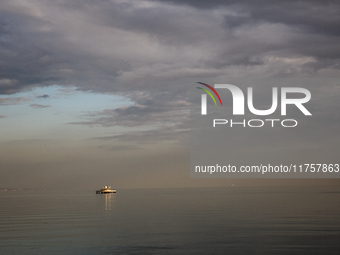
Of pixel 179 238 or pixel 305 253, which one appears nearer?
pixel 305 253

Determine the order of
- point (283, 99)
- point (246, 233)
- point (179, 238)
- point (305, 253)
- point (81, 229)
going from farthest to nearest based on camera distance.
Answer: point (283, 99), point (81, 229), point (246, 233), point (179, 238), point (305, 253)

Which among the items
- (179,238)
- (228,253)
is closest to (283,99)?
(179,238)

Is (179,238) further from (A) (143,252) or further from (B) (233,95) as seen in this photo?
(B) (233,95)

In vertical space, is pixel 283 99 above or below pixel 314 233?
→ above

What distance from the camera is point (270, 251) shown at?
122 ft

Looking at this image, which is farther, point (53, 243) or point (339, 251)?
point (53, 243)

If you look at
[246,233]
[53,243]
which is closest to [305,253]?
[246,233]

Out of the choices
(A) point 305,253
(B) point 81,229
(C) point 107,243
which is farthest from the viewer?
(B) point 81,229

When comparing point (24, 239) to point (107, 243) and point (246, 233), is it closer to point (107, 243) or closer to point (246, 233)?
point (107, 243)

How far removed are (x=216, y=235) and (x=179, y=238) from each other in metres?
4.99

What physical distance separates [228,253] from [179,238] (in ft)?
34.8

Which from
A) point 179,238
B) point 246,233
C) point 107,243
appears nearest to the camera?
point 107,243

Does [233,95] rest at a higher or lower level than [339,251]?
higher

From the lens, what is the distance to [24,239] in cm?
4581
